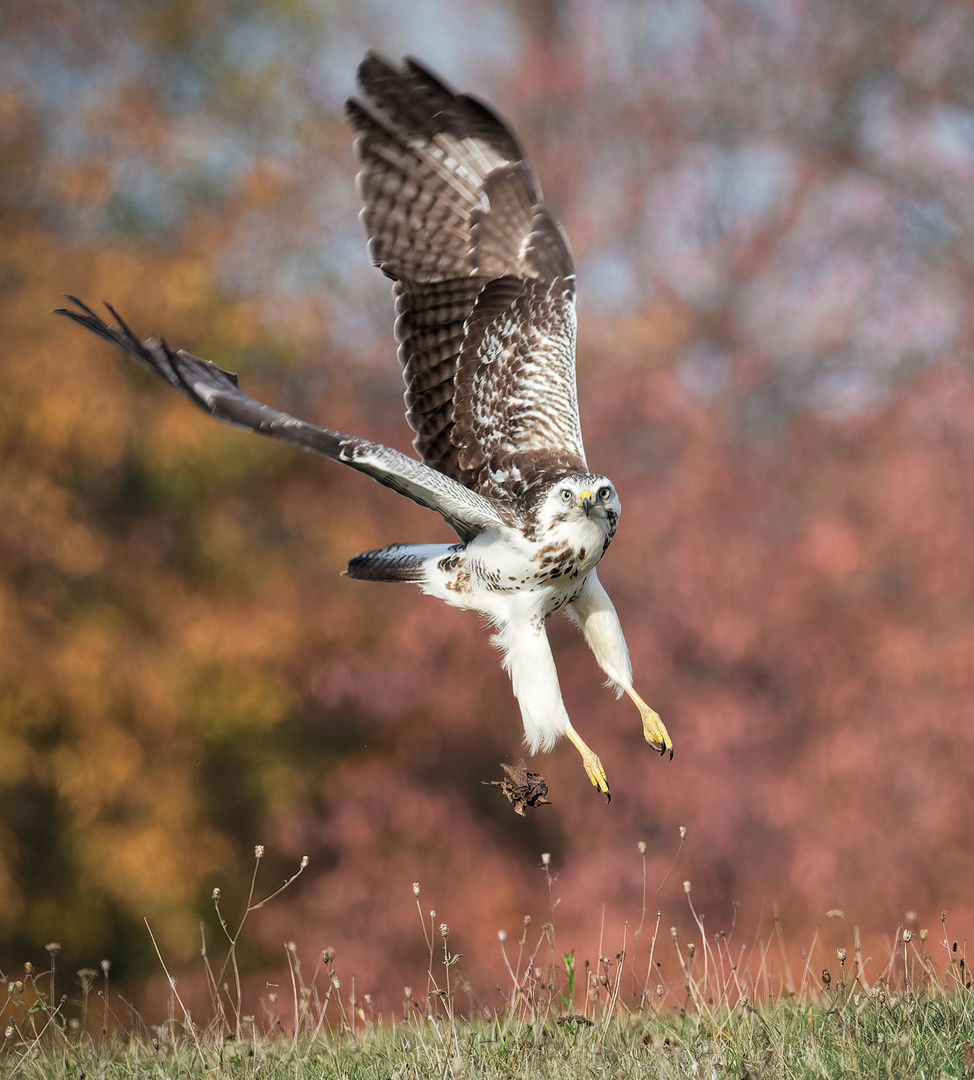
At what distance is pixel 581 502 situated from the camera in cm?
524

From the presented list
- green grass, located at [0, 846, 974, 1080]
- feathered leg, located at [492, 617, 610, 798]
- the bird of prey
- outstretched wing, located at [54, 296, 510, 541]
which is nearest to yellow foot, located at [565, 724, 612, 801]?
feathered leg, located at [492, 617, 610, 798]

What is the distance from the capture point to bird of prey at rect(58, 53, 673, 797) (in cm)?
584

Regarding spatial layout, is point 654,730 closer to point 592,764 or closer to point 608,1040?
point 592,764

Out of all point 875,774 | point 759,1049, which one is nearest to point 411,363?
point 759,1049

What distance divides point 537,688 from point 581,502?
32.9 inches

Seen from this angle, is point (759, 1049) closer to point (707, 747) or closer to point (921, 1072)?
point (921, 1072)

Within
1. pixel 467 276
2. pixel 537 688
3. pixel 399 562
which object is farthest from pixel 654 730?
pixel 467 276

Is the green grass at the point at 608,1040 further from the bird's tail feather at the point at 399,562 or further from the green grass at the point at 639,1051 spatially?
the bird's tail feather at the point at 399,562

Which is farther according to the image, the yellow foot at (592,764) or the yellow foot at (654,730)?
the yellow foot at (654,730)

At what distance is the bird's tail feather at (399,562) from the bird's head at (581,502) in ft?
2.90

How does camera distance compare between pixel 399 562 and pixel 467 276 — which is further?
pixel 467 276

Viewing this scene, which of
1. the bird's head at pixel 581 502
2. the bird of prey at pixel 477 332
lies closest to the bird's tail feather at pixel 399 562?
the bird of prey at pixel 477 332

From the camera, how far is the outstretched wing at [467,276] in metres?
6.42

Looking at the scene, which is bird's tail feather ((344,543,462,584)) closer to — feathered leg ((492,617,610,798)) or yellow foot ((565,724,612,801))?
feathered leg ((492,617,610,798))
